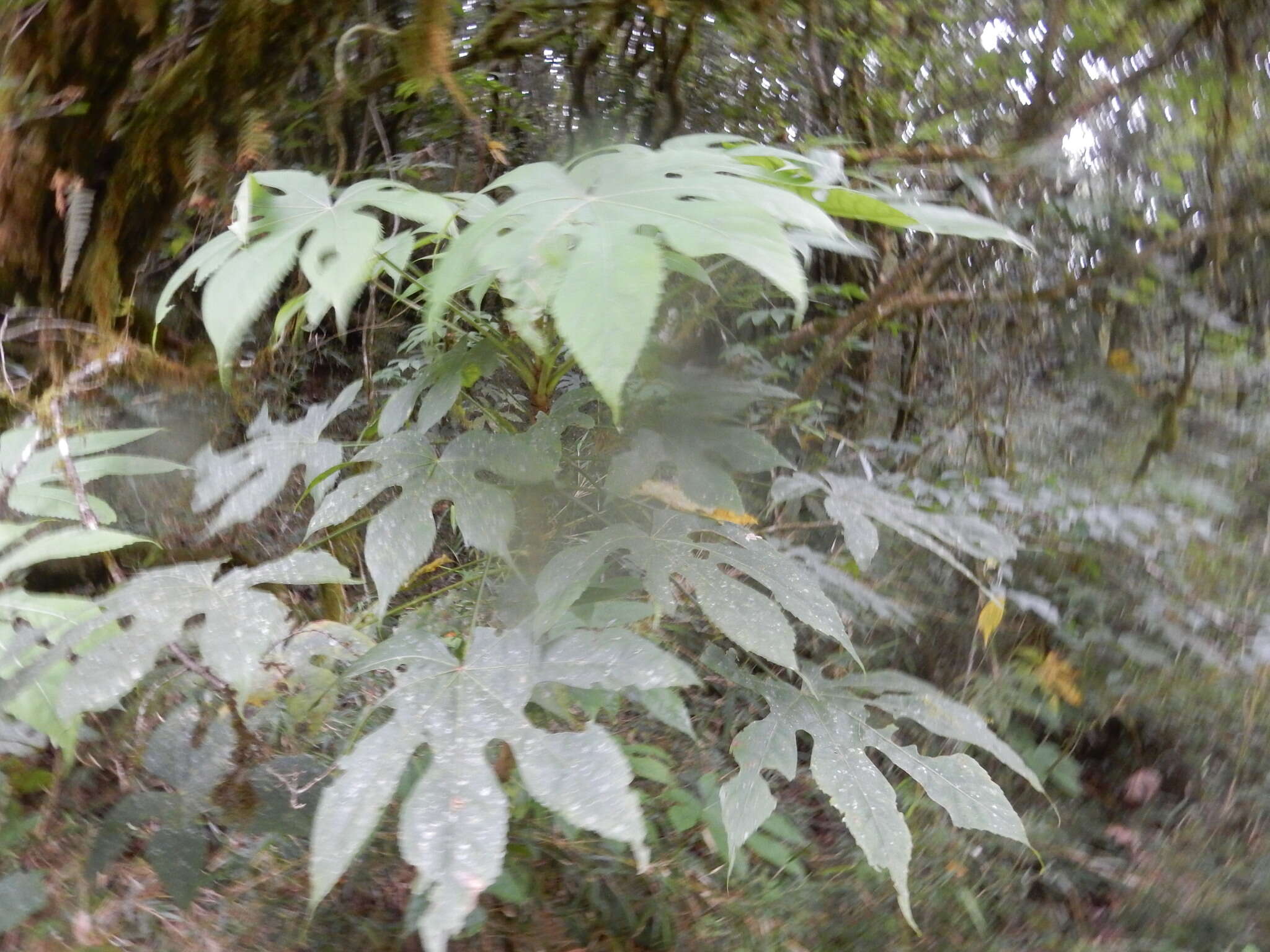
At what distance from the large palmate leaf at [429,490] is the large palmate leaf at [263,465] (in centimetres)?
12

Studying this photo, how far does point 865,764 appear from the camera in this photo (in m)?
0.70

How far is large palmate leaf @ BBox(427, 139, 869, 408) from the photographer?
0.40 meters

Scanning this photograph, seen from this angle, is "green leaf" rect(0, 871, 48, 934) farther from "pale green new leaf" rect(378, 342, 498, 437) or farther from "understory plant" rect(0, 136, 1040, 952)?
"pale green new leaf" rect(378, 342, 498, 437)

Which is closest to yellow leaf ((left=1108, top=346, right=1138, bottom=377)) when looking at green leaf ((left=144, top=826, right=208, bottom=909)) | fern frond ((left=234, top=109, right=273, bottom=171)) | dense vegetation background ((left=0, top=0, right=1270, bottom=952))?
dense vegetation background ((left=0, top=0, right=1270, bottom=952))

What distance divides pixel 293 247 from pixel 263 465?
376 millimetres

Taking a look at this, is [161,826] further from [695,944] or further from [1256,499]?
[1256,499]

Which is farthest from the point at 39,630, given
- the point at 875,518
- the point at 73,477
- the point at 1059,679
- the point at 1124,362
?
the point at 1124,362

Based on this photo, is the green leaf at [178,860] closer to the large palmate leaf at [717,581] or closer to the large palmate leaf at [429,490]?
the large palmate leaf at [429,490]

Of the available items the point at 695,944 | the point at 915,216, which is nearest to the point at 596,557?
the point at 915,216

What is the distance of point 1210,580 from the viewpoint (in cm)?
138

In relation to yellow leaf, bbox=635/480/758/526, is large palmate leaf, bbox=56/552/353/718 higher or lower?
lower

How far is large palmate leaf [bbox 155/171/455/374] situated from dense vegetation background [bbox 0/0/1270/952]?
0.48ft

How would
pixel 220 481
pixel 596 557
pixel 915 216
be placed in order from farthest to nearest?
pixel 220 481
pixel 596 557
pixel 915 216

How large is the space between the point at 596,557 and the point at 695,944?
75 centimetres
